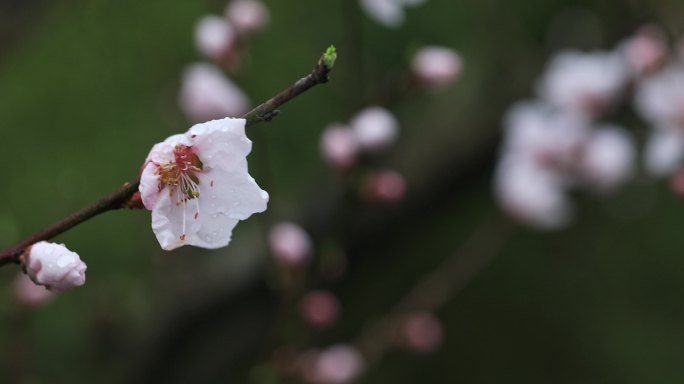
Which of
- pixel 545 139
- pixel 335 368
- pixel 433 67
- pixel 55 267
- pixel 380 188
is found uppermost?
pixel 545 139

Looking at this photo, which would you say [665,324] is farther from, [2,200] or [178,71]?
[2,200]

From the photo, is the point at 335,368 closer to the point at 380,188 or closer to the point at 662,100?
the point at 380,188

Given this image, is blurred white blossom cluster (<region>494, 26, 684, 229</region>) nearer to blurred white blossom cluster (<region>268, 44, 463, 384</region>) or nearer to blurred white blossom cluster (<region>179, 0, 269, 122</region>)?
blurred white blossom cluster (<region>268, 44, 463, 384</region>)

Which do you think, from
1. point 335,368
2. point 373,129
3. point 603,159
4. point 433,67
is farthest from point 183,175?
point 603,159

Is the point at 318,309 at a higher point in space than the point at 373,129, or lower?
lower

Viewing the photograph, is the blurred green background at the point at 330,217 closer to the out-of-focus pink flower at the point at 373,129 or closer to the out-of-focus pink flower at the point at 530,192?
the out-of-focus pink flower at the point at 530,192

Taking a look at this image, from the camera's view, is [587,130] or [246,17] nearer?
[246,17]

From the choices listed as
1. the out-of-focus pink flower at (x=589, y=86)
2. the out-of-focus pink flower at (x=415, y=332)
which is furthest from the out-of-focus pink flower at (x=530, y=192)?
the out-of-focus pink flower at (x=415, y=332)

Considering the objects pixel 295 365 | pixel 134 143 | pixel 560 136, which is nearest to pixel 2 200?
pixel 134 143
